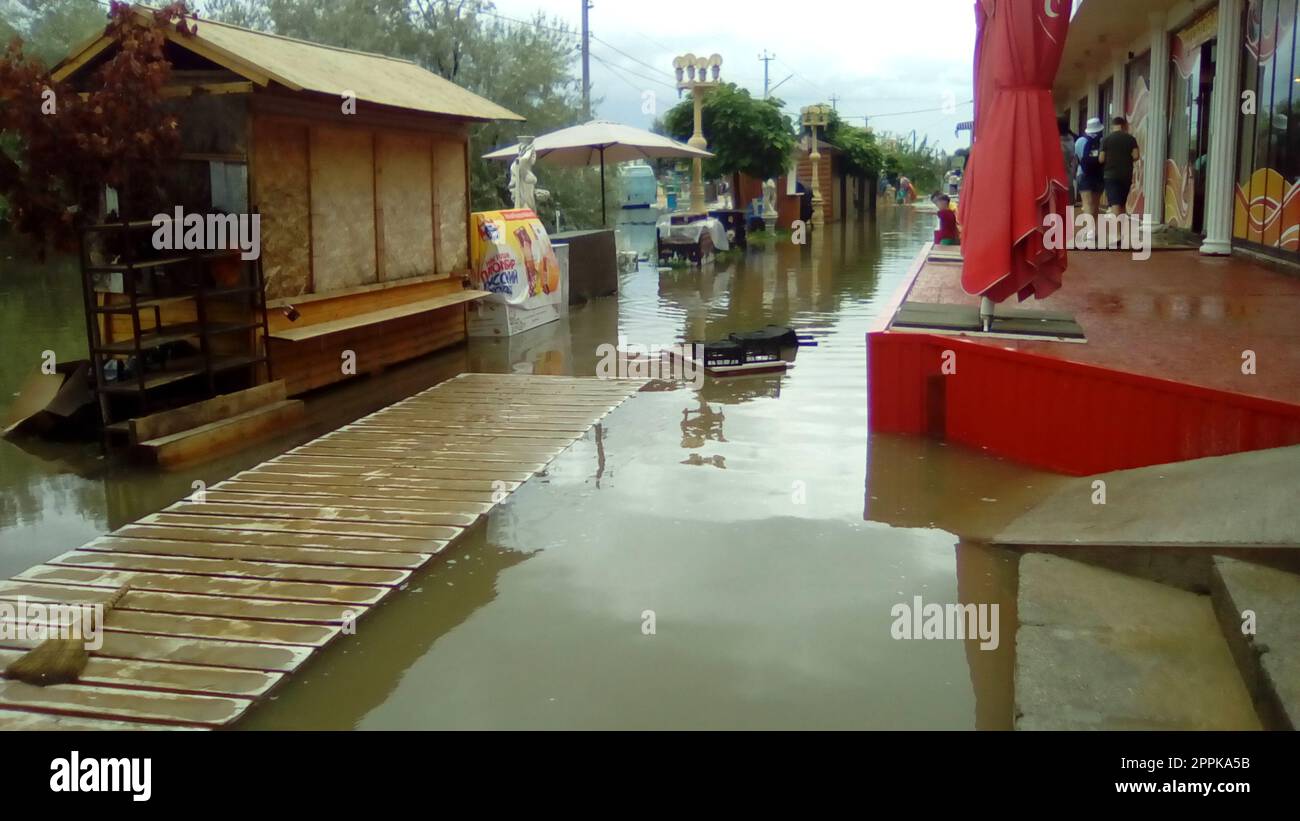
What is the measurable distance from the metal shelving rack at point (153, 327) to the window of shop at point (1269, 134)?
32.3 ft

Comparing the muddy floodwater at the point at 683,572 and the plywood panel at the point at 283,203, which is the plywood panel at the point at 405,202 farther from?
the muddy floodwater at the point at 683,572

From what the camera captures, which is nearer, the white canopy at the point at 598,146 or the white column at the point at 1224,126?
the white column at the point at 1224,126

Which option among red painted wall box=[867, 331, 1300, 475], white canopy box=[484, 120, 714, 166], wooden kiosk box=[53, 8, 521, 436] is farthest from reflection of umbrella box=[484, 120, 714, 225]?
red painted wall box=[867, 331, 1300, 475]

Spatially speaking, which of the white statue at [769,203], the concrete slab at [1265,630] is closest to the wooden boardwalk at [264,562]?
→ the concrete slab at [1265,630]

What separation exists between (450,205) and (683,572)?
825 cm

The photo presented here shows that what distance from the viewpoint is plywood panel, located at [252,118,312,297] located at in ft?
29.8

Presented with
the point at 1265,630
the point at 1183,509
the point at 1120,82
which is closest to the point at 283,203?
the point at 1183,509

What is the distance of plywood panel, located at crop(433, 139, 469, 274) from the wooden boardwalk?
3989 millimetres

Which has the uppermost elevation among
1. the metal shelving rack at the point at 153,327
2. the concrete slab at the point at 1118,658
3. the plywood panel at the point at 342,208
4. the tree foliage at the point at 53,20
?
the tree foliage at the point at 53,20

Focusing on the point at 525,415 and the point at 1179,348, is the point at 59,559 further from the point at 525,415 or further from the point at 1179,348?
the point at 1179,348

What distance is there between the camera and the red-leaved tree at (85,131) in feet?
23.9

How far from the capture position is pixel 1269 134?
12.2 m

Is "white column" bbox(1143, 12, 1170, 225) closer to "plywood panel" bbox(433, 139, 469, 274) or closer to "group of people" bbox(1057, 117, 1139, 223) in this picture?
"group of people" bbox(1057, 117, 1139, 223)

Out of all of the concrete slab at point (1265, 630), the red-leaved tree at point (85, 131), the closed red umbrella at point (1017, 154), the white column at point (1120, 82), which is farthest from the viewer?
the white column at point (1120, 82)
